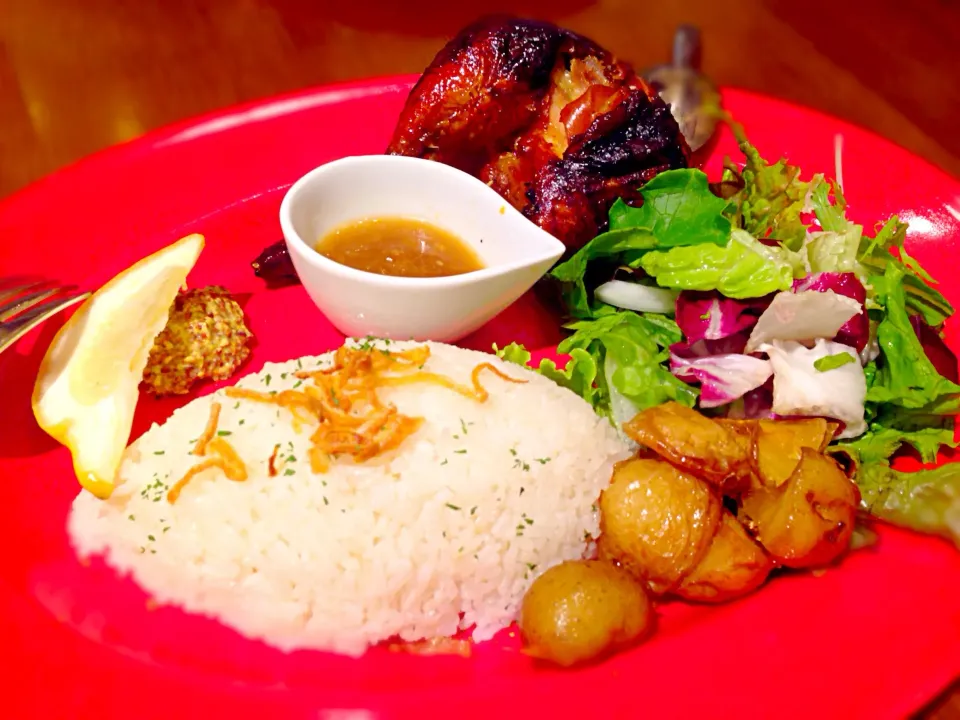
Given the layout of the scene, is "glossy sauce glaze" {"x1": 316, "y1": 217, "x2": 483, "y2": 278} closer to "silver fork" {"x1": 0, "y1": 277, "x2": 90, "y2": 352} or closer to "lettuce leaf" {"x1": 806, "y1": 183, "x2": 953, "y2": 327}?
"silver fork" {"x1": 0, "y1": 277, "x2": 90, "y2": 352}

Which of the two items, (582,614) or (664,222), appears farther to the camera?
(664,222)

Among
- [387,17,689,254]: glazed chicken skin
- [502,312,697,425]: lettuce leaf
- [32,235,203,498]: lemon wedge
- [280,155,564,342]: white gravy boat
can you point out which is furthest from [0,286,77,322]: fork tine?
[502,312,697,425]: lettuce leaf

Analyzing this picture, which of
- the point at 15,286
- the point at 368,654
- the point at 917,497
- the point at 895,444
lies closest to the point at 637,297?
the point at 895,444

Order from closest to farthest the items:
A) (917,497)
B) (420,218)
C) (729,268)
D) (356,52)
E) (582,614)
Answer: (582,614) < (917,497) < (729,268) < (420,218) < (356,52)

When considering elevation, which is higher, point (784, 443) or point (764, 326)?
point (764, 326)

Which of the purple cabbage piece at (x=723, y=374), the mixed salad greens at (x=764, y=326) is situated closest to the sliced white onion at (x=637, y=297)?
the mixed salad greens at (x=764, y=326)

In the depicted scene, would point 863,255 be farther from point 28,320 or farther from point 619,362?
point 28,320

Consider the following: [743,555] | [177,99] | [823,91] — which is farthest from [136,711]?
[823,91]
